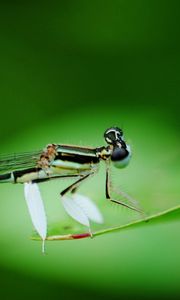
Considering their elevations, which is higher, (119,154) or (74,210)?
(119,154)

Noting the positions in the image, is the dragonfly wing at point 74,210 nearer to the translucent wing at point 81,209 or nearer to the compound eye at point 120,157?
the translucent wing at point 81,209

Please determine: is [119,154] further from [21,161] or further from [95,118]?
[95,118]

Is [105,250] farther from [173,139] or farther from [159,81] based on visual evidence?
[159,81]

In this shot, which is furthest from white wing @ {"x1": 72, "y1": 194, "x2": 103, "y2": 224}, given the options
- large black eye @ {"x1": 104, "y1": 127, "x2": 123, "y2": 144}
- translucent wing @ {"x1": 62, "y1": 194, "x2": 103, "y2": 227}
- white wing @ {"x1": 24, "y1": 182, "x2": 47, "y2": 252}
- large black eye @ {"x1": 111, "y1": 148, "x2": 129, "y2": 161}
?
large black eye @ {"x1": 104, "y1": 127, "x2": 123, "y2": 144}

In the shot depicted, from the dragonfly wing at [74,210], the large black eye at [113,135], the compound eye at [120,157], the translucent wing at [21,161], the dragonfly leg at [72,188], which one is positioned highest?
the large black eye at [113,135]

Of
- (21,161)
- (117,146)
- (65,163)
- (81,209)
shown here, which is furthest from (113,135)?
(81,209)

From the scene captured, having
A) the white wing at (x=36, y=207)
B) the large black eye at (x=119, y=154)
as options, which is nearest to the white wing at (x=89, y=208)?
the white wing at (x=36, y=207)
